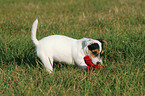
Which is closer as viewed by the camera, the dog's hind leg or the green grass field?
the green grass field

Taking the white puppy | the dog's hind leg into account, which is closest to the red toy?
the white puppy

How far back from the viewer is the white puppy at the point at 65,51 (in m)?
3.03

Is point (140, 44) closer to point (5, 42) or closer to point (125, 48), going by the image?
point (125, 48)

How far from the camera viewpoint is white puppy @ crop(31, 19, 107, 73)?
303 centimetres

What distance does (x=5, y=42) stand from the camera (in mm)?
3779

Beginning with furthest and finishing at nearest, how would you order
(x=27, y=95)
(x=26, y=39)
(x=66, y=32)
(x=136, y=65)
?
1. (x=66, y=32)
2. (x=26, y=39)
3. (x=136, y=65)
4. (x=27, y=95)

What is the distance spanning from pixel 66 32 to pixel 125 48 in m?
Result: 1.52

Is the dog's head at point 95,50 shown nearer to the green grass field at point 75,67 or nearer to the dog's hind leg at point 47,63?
the green grass field at point 75,67

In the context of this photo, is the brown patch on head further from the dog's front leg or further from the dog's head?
the dog's front leg

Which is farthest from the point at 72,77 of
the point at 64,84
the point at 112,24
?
A: the point at 112,24

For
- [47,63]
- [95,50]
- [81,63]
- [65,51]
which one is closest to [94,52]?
[95,50]

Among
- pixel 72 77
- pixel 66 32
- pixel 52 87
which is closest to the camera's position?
pixel 52 87

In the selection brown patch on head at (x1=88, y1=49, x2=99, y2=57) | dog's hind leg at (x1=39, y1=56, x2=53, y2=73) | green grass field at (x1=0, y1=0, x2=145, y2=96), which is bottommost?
green grass field at (x1=0, y1=0, x2=145, y2=96)

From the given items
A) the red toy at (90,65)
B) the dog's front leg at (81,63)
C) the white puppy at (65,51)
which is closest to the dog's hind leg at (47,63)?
the white puppy at (65,51)
